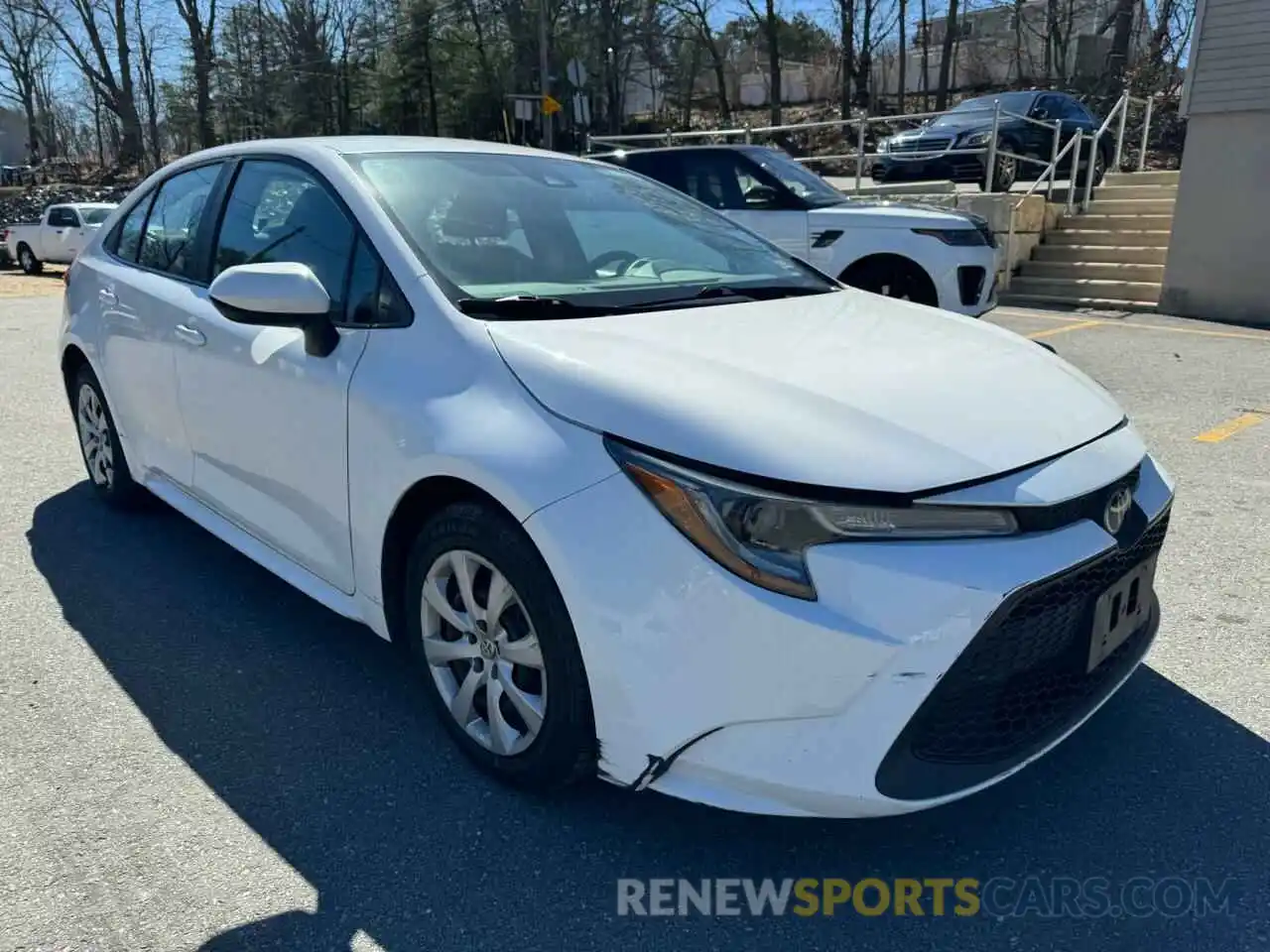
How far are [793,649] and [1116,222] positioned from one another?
45.2ft

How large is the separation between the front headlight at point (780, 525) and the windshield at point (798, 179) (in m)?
7.02

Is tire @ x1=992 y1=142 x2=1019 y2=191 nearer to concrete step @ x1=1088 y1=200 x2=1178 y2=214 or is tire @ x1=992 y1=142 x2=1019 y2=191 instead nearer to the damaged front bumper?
concrete step @ x1=1088 y1=200 x2=1178 y2=214

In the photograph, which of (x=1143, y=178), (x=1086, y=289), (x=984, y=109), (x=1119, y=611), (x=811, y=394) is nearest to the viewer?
(x=811, y=394)

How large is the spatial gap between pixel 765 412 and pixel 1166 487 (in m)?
1.18

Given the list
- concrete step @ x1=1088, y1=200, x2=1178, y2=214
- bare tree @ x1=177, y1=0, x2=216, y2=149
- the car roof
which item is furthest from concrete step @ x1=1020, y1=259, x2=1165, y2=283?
bare tree @ x1=177, y1=0, x2=216, y2=149

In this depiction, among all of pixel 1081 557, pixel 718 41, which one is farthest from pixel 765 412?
pixel 718 41

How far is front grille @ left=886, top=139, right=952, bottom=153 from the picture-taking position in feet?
53.0

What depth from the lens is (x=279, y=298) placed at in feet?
8.33

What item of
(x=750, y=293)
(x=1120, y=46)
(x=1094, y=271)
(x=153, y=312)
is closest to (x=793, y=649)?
(x=750, y=293)

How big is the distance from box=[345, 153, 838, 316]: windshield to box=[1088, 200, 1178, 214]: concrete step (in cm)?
1218

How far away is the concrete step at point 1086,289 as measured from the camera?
1205 cm

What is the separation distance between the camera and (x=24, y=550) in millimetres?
4043

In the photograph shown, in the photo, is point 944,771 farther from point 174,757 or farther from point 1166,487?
point 174,757

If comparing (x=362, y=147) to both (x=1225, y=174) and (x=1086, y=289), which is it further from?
(x=1086, y=289)
